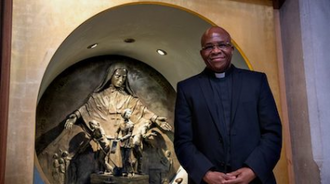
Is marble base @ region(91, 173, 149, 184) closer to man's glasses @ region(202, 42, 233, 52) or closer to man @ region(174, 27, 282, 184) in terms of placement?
man @ region(174, 27, 282, 184)

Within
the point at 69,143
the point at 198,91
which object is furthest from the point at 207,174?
the point at 69,143

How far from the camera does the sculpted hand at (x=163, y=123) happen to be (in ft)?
18.9

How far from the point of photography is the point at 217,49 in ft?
7.69

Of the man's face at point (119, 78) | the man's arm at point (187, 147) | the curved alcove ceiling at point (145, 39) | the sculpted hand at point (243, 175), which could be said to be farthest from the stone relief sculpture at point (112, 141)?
the sculpted hand at point (243, 175)

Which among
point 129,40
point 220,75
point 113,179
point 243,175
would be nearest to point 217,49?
point 220,75

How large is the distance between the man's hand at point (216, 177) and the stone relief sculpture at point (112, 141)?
3.39 meters

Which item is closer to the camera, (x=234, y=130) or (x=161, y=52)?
(x=234, y=130)

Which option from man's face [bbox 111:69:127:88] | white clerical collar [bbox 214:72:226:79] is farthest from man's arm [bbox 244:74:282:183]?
man's face [bbox 111:69:127:88]

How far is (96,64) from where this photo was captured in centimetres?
593

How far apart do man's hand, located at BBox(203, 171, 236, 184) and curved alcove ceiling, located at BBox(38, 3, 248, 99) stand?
207 centimetres

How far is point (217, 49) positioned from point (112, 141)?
3.50 meters

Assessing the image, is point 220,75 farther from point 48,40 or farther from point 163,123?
point 163,123

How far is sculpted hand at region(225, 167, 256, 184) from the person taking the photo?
2.14 meters

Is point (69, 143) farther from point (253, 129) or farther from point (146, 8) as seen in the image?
point (253, 129)
